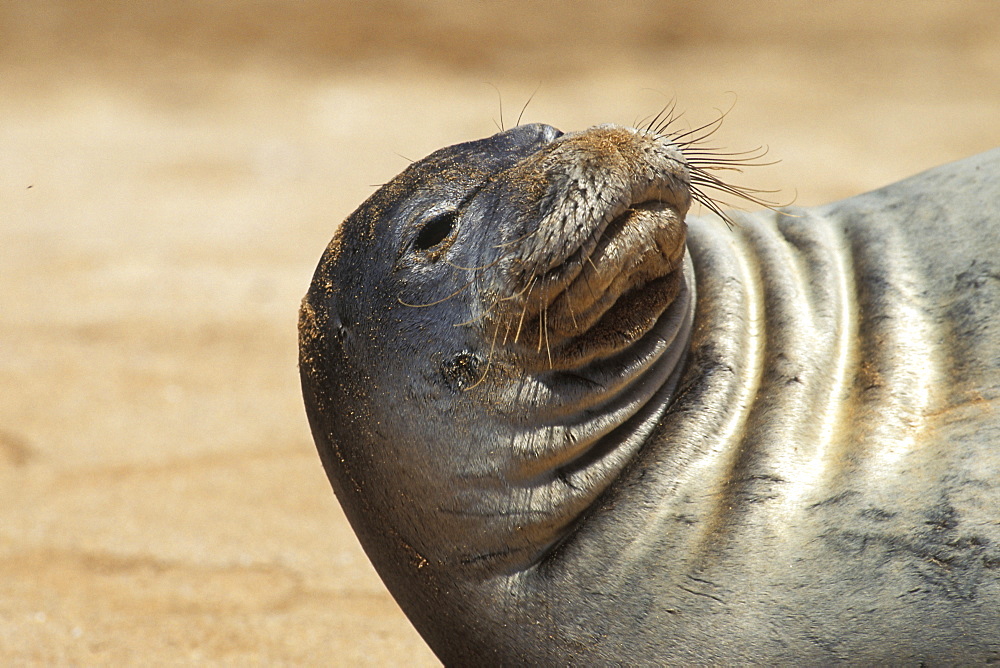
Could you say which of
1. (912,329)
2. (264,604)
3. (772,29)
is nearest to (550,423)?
(912,329)

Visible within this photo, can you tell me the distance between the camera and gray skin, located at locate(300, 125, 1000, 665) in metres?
1.83

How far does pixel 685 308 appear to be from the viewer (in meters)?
2.14

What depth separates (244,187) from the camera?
867cm

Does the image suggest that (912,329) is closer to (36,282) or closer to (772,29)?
(36,282)

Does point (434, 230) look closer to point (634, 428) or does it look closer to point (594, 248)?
point (594, 248)

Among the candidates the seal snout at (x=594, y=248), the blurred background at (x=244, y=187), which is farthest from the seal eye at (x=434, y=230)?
the blurred background at (x=244, y=187)

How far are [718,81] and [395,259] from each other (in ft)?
31.0

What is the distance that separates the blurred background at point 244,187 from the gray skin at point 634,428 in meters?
1.05

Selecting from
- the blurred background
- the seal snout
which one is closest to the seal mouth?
the seal snout

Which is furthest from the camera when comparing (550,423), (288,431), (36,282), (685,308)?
(36,282)

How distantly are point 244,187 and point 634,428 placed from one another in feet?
23.5

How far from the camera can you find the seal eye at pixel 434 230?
2.08 metres

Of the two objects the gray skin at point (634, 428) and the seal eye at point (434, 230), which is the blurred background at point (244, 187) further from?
the seal eye at point (434, 230)

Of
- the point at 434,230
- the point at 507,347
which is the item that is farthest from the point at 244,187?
the point at 507,347
